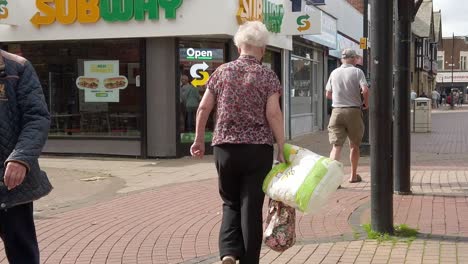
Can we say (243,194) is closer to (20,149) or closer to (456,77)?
(20,149)

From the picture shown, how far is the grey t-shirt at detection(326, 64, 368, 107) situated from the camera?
310 inches

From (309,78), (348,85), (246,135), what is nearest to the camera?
(246,135)

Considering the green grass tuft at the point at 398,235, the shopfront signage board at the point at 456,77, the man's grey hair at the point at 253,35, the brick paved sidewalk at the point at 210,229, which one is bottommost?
the brick paved sidewalk at the point at 210,229

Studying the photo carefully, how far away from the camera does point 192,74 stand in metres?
12.1

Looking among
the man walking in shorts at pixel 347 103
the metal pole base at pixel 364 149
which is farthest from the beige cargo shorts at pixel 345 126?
the metal pole base at pixel 364 149

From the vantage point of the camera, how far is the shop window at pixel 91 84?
11969 millimetres

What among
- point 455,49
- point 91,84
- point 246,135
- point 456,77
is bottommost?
point 246,135

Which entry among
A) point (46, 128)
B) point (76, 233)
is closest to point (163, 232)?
point (76, 233)

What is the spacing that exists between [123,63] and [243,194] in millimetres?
8173

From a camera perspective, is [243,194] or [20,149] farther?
[243,194]

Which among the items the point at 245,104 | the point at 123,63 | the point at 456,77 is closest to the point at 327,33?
the point at 123,63

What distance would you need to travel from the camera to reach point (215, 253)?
518cm

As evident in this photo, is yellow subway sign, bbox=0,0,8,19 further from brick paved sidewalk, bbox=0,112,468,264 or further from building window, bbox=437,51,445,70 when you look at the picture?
building window, bbox=437,51,445,70

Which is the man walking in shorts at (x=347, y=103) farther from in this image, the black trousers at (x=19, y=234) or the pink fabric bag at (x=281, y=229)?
the black trousers at (x=19, y=234)
